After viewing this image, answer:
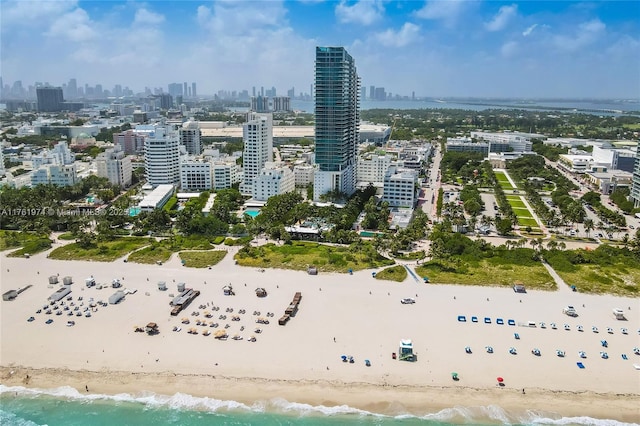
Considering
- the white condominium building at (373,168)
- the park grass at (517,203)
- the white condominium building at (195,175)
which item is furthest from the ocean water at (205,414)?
the white condominium building at (373,168)

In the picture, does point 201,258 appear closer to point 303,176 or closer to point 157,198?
point 157,198

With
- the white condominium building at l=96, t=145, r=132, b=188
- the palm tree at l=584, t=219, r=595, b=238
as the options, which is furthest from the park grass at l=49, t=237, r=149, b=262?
the palm tree at l=584, t=219, r=595, b=238

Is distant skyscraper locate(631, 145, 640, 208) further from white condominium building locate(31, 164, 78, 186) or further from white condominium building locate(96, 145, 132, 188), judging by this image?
white condominium building locate(31, 164, 78, 186)

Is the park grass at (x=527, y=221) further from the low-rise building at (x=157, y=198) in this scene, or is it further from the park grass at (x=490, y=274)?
the low-rise building at (x=157, y=198)

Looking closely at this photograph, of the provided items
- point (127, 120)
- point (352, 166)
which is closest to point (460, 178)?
point (352, 166)

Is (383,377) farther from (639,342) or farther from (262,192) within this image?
(262,192)
